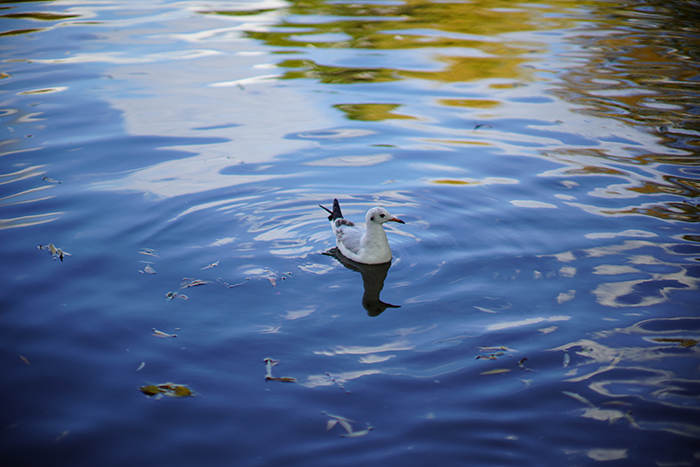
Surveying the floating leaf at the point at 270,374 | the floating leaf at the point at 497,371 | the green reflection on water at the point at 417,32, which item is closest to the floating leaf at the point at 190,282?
the floating leaf at the point at 270,374

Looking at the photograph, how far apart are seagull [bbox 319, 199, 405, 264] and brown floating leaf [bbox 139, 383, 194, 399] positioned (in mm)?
3074

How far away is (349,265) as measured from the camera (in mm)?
7766

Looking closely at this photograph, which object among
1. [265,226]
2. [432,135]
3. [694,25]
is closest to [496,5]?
[694,25]

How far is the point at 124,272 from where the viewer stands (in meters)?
7.20

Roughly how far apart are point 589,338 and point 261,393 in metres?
3.52

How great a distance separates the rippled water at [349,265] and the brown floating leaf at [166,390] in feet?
0.19

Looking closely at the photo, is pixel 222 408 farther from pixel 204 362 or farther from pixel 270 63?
pixel 270 63

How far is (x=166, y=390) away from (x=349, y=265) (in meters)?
3.17

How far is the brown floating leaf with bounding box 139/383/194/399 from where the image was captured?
17.4 feet

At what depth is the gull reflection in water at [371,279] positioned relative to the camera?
6.70 m

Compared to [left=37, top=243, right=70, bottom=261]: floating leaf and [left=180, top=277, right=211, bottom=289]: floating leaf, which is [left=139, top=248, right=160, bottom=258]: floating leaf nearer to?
[left=180, top=277, right=211, bottom=289]: floating leaf

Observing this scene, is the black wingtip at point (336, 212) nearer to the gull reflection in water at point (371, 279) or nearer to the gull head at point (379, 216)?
the gull reflection in water at point (371, 279)

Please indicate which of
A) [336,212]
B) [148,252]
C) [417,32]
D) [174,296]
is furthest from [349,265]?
[417,32]

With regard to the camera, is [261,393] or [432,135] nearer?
[261,393]
